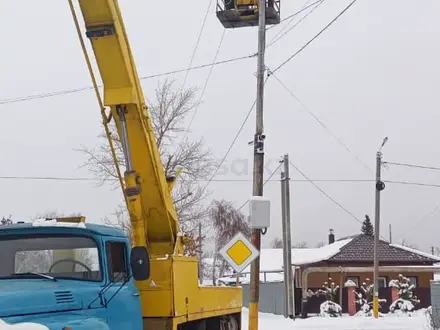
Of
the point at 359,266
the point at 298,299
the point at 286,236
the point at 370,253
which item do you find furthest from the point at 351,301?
the point at 370,253

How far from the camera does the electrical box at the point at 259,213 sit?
12773 millimetres

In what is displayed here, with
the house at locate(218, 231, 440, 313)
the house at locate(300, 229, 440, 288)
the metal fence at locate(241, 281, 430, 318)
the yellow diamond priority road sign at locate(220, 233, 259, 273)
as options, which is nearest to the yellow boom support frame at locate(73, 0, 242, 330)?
the yellow diamond priority road sign at locate(220, 233, 259, 273)

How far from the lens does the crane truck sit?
623 centimetres

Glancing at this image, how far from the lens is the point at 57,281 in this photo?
652cm

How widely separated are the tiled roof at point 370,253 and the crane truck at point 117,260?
28842 mm

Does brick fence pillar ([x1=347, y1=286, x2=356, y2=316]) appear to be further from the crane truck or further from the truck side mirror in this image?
the truck side mirror

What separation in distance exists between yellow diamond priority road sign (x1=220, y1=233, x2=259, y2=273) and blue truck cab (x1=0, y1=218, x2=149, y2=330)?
4705 mm

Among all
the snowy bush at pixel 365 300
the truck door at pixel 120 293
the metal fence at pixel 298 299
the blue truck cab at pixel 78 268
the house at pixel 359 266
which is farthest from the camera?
the house at pixel 359 266

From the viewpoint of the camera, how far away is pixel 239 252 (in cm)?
1202

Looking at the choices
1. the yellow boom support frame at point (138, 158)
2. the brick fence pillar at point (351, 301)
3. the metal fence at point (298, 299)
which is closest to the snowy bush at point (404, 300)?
Answer: the metal fence at point (298, 299)

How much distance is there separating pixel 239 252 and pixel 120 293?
5.13m

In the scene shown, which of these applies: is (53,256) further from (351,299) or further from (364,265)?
(364,265)

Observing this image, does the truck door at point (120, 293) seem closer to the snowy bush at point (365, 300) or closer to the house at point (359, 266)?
the snowy bush at point (365, 300)

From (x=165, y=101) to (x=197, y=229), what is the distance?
23.6ft
